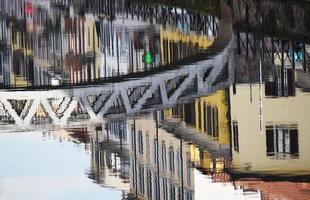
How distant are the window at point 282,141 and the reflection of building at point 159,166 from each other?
97 centimetres

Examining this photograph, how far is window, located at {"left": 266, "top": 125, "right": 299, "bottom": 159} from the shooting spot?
1266 cm

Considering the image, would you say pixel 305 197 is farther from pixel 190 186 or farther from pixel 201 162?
pixel 201 162

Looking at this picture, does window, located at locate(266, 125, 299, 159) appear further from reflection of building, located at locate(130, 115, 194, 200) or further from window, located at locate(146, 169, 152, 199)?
window, located at locate(146, 169, 152, 199)

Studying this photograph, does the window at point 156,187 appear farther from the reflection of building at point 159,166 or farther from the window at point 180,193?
the window at point 180,193

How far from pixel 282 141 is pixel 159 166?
1373 millimetres

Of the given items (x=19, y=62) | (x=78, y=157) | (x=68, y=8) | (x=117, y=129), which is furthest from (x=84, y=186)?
(x=68, y=8)

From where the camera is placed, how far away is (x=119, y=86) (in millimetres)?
19938

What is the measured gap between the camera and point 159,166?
12.1 m

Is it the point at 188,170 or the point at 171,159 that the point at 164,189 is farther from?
the point at 171,159

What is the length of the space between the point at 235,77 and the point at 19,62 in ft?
24.3

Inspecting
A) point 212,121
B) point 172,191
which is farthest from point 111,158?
point 212,121

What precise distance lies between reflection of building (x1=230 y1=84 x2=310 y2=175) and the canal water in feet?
0.07

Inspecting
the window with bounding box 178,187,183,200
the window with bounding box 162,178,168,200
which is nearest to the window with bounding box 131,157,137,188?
the window with bounding box 162,178,168,200

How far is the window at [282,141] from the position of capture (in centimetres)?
1266
